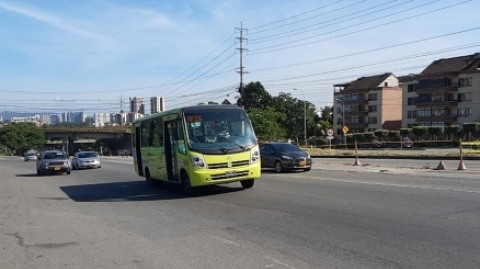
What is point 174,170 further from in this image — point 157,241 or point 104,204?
point 157,241

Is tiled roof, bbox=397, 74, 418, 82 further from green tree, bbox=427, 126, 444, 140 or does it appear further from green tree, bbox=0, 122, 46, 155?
green tree, bbox=0, 122, 46, 155

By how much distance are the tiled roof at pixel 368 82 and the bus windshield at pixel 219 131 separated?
86.7 metres

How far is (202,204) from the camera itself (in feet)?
43.1

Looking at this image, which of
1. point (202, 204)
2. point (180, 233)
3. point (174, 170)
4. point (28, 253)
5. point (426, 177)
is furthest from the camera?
point (426, 177)

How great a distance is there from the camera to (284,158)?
23.1 meters

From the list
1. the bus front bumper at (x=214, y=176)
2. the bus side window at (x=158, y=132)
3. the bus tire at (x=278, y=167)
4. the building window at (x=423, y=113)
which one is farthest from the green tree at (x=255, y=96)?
the bus front bumper at (x=214, y=176)

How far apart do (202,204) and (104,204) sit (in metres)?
3.23

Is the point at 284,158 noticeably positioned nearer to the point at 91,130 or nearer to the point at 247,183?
the point at 247,183

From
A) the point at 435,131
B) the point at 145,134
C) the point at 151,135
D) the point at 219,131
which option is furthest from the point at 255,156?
the point at 435,131

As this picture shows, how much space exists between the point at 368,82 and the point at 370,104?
5.39 meters

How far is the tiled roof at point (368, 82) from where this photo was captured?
98312mm

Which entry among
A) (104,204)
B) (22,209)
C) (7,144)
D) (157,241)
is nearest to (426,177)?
(104,204)

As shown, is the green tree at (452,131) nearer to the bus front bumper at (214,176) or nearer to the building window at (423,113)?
the building window at (423,113)

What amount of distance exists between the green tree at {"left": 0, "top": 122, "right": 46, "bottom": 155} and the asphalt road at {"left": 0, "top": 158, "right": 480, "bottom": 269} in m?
109
